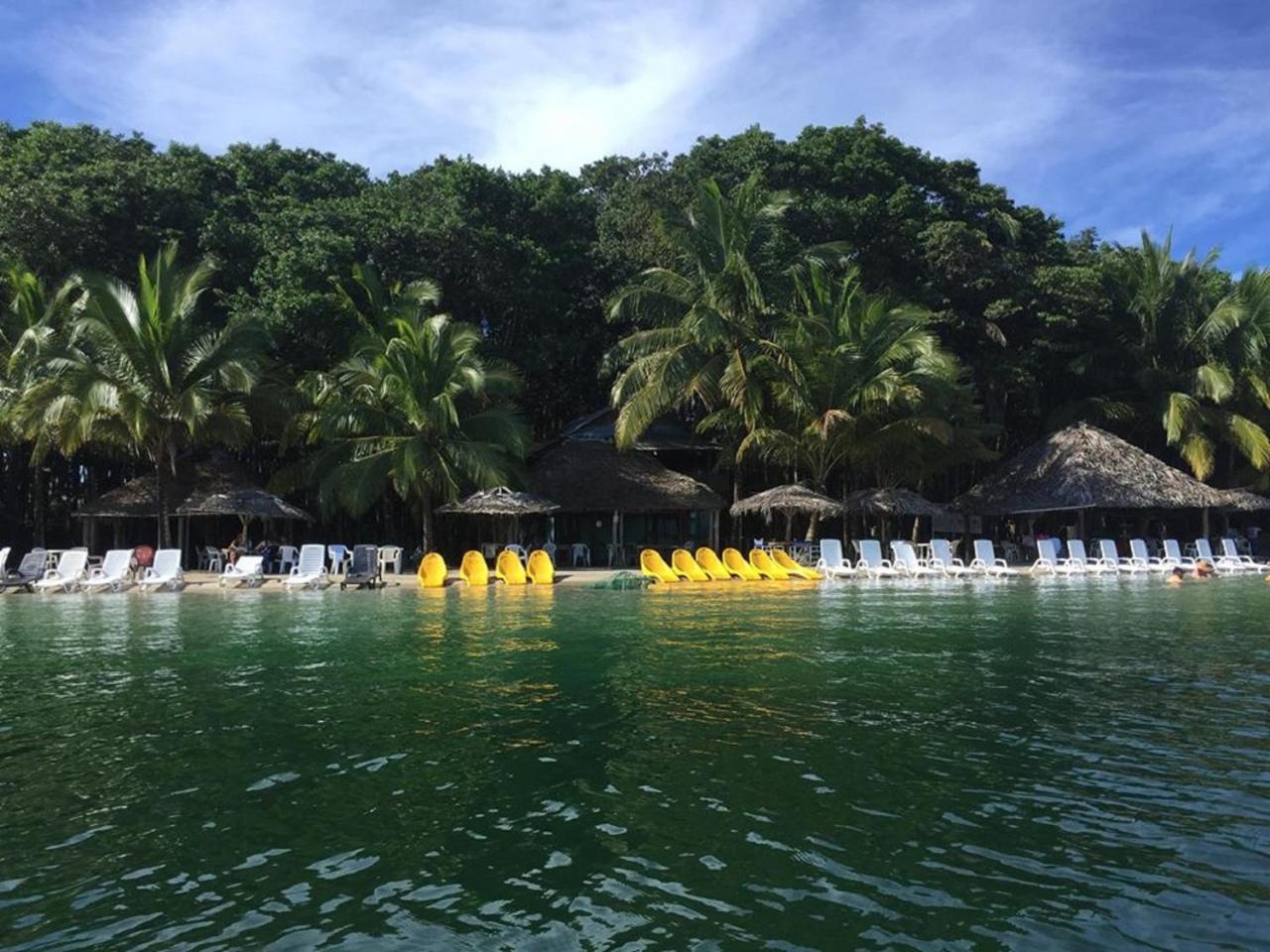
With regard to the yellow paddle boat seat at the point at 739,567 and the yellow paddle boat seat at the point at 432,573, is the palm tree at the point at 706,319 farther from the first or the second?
the yellow paddle boat seat at the point at 432,573

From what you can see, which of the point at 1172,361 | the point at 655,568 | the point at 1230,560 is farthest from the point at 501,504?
the point at 1172,361

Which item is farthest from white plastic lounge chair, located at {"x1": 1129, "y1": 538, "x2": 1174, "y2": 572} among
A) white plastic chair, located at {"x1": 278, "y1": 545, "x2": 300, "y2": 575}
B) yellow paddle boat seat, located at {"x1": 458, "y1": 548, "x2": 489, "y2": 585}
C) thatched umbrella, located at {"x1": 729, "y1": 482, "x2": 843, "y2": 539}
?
white plastic chair, located at {"x1": 278, "y1": 545, "x2": 300, "y2": 575}

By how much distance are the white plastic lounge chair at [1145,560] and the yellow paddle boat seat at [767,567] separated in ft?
31.0

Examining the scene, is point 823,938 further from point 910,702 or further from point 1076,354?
point 1076,354

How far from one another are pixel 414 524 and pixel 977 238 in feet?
62.5

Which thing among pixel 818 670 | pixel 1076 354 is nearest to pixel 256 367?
pixel 818 670

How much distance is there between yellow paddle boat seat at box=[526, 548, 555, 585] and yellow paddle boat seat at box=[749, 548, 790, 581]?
4.58 meters

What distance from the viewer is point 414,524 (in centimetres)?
2933

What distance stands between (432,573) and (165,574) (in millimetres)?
5131

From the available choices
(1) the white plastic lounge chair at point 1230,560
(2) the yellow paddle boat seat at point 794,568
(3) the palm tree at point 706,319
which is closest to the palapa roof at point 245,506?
(3) the palm tree at point 706,319

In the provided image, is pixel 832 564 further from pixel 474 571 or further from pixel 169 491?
pixel 169 491

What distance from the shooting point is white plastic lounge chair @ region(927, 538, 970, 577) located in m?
22.4

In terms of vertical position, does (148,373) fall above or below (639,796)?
above

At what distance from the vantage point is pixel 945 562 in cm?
2286
